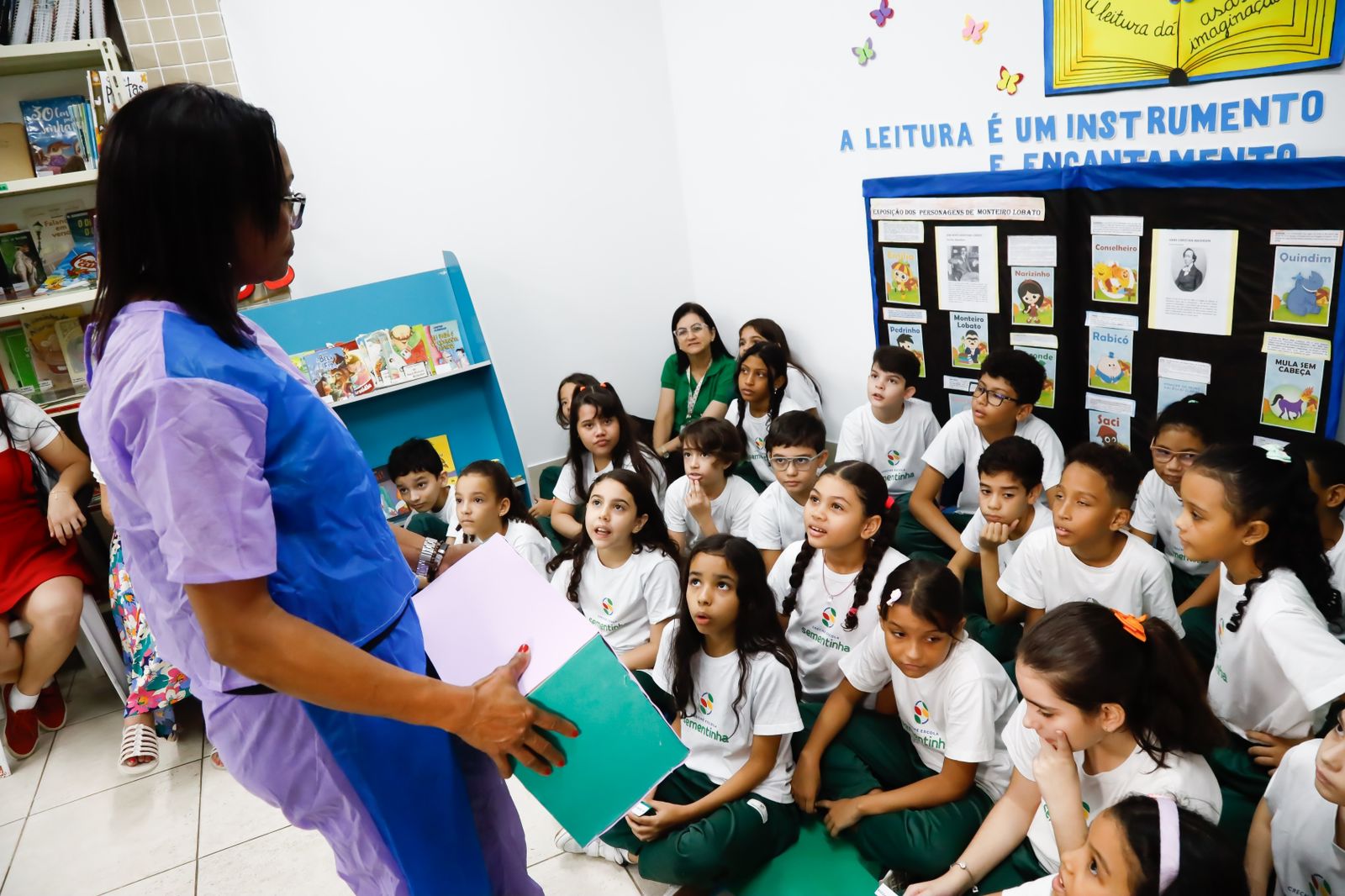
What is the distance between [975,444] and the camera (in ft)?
9.95

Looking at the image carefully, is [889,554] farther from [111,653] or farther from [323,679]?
[111,653]

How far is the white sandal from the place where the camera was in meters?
2.91

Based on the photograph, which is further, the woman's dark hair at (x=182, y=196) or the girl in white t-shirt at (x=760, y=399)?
the girl in white t-shirt at (x=760, y=399)

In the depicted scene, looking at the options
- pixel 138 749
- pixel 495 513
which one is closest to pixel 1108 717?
pixel 495 513

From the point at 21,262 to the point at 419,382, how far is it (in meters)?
1.53

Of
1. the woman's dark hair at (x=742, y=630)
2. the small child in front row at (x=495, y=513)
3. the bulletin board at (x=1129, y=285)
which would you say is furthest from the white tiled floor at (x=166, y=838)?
the bulletin board at (x=1129, y=285)

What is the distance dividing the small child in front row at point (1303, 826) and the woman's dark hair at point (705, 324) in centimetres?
312

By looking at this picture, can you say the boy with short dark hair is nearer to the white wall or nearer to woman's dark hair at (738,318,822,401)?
the white wall

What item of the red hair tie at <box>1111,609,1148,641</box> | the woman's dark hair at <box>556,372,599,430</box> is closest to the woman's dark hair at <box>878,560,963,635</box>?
the red hair tie at <box>1111,609,1148,641</box>

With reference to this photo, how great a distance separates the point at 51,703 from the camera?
3.24 m

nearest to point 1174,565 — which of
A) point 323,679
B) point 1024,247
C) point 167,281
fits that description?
point 1024,247

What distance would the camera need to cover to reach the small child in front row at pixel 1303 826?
4.46 ft

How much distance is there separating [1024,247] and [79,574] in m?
3.47

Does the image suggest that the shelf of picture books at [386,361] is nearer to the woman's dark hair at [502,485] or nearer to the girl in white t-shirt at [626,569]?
the woman's dark hair at [502,485]
